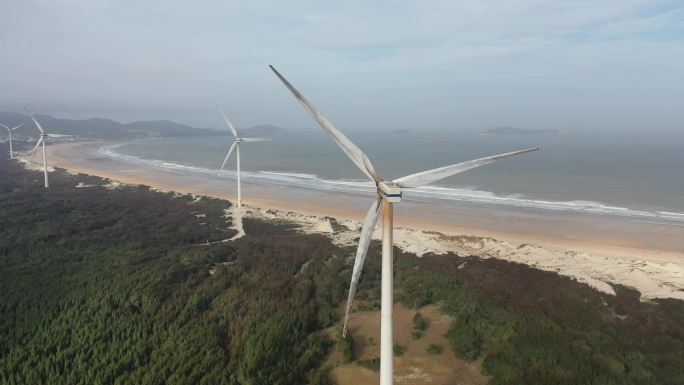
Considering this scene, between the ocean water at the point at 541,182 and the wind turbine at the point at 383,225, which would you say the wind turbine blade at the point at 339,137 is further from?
the ocean water at the point at 541,182

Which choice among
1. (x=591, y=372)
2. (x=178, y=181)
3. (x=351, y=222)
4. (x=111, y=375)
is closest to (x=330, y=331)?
(x=111, y=375)

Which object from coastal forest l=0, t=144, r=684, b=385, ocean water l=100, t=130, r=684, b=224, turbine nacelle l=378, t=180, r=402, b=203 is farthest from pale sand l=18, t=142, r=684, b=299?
turbine nacelle l=378, t=180, r=402, b=203

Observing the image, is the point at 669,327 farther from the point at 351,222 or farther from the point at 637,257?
the point at 351,222

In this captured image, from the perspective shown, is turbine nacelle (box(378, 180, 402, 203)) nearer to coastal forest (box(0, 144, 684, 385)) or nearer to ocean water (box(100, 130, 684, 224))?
coastal forest (box(0, 144, 684, 385))

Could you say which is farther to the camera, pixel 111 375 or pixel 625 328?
pixel 625 328

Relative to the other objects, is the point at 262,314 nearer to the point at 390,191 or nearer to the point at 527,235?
the point at 390,191

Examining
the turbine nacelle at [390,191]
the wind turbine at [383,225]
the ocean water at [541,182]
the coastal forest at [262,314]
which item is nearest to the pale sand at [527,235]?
the coastal forest at [262,314]
